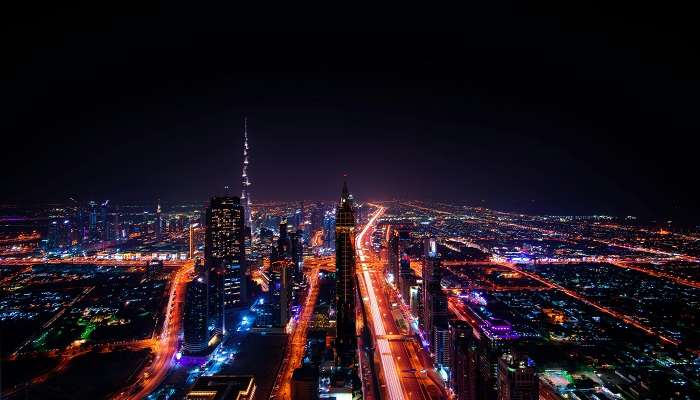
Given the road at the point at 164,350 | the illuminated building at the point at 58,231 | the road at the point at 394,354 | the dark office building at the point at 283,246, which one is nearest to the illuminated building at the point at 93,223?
the illuminated building at the point at 58,231

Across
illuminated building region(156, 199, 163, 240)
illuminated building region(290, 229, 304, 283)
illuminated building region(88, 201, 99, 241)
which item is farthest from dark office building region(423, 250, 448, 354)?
illuminated building region(88, 201, 99, 241)

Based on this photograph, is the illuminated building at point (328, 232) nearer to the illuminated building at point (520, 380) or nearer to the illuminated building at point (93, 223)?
the illuminated building at point (93, 223)

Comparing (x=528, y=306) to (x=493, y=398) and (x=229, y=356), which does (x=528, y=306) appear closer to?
(x=493, y=398)

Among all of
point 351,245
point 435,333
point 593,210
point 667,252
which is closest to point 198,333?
point 351,245

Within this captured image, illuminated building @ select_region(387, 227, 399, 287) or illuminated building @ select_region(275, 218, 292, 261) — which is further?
illuminated building @ select_region(387, 227, 399, 287)

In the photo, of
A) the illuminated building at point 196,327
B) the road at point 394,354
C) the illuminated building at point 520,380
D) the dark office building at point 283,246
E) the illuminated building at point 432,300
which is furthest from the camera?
the dark office building at point 283,246

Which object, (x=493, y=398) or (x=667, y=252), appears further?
(x=667, y=252)

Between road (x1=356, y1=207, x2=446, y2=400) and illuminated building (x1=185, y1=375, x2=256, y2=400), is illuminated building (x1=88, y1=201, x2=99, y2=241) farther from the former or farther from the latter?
illuminated building (x1=185, y1=375, x2=256, y2=400)
